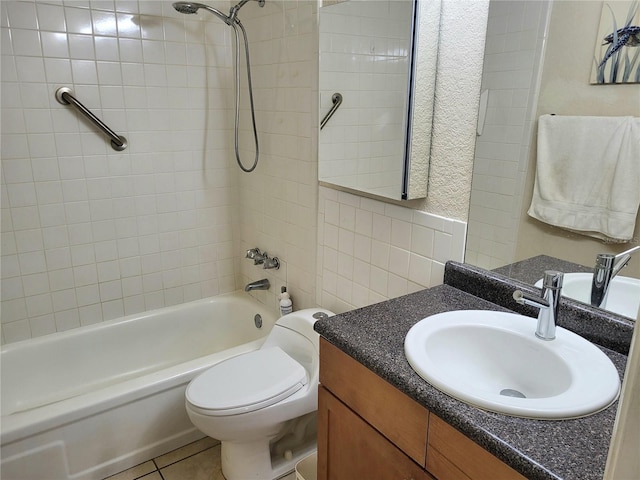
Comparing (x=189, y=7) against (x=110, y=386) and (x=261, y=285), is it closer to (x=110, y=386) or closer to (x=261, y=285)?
(x=261, y=285)

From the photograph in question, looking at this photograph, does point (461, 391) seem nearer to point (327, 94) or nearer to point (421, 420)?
point (421, 420)

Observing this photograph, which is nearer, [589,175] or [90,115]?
[589,175]

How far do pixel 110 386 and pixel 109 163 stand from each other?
0.99 metres

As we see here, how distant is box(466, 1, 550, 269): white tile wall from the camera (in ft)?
3.79

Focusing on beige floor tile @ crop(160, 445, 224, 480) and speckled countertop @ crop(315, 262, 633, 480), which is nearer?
speckled countertop @ crop(315, 262, 633, 480)

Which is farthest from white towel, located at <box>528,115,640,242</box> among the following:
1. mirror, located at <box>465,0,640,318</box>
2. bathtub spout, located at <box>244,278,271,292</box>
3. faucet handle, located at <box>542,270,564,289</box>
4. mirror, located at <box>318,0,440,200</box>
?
bathtub spout, located at <box>244,278,271,292</box>

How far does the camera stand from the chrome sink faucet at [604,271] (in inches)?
41.5

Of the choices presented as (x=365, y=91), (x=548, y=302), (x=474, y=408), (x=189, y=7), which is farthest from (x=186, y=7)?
(x=474, y=408)

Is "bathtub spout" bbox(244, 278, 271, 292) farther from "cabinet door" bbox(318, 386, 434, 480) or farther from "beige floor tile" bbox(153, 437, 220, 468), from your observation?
"cabinet door" bbox(318, 386, 434, 480)

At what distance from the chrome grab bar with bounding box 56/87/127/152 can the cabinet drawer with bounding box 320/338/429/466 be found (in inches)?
58.7

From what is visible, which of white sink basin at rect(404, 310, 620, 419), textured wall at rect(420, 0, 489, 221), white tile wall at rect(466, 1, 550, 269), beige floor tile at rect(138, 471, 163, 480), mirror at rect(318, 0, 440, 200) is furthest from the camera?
beige floor tile at rect(138, 471, 163, 480)

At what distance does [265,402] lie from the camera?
1561 mm

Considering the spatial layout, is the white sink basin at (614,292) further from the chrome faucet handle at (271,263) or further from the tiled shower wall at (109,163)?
the tiled shower wall at (109,163)

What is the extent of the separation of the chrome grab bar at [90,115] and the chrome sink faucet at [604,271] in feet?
6.37
